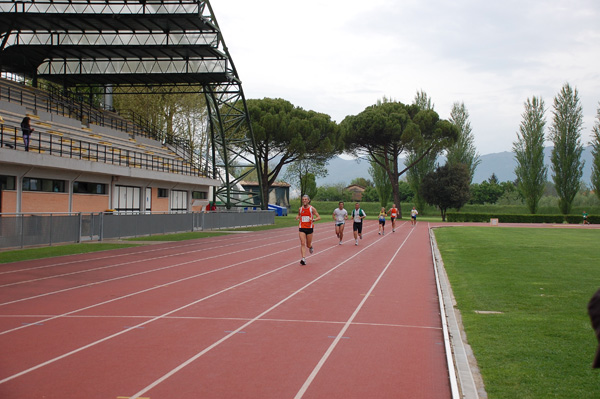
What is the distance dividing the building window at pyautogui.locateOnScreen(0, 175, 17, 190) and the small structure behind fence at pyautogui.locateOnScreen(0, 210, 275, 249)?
3207 millimetres

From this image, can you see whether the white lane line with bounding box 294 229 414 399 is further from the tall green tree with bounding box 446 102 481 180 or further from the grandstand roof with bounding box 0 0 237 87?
the tall green tree with bounding box 446 102 481 180

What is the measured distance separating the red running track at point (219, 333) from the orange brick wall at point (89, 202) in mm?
13577

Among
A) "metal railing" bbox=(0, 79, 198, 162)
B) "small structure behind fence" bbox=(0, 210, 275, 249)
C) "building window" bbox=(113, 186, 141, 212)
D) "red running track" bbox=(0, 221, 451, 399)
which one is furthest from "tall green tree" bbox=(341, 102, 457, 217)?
"red running track" bbox=(0, 221, 451, 399)

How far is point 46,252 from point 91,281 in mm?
6923

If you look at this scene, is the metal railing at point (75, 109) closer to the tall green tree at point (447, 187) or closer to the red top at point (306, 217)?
the red top at point (306, 217)

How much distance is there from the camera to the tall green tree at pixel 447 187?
6444 centimetres

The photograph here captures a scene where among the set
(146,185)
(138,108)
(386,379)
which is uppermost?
(138,108)

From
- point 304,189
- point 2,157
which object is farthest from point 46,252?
point 304,189

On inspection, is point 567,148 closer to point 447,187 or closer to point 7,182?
point 447,187

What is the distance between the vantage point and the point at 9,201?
2308 cm

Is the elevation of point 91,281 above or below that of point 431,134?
below

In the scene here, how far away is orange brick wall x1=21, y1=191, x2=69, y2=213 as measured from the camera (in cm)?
2409

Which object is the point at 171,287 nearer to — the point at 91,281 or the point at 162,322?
the point at 91,281

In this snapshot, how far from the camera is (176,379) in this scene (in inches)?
218
